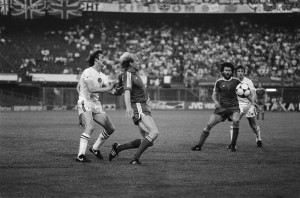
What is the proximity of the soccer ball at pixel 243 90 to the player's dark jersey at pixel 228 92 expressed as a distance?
408 mm

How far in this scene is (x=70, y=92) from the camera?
4006cm

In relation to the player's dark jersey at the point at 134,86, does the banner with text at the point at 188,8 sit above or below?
above

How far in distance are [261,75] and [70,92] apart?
624 inches

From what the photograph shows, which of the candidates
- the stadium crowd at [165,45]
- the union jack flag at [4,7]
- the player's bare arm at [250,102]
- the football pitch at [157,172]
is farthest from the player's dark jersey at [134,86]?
the union jack flag at [4,7]

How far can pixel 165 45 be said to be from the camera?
1811 inches

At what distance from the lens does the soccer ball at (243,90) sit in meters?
13.2

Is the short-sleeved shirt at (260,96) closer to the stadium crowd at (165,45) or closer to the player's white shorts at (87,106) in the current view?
the stadium crowd at (165,45)

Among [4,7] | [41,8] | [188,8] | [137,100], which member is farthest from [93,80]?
[188,8]

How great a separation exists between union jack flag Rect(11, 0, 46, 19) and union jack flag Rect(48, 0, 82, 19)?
985 mm

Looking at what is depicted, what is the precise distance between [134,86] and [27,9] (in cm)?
3656

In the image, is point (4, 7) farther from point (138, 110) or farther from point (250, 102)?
point (138, 110)

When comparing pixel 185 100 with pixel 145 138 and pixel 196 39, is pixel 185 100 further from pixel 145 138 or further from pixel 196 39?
pixel 145 138

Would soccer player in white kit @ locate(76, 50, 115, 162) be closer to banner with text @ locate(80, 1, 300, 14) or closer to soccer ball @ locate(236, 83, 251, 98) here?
soccer ball @ locate(236, 83, 251, 98)

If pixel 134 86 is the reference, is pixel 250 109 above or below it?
below
